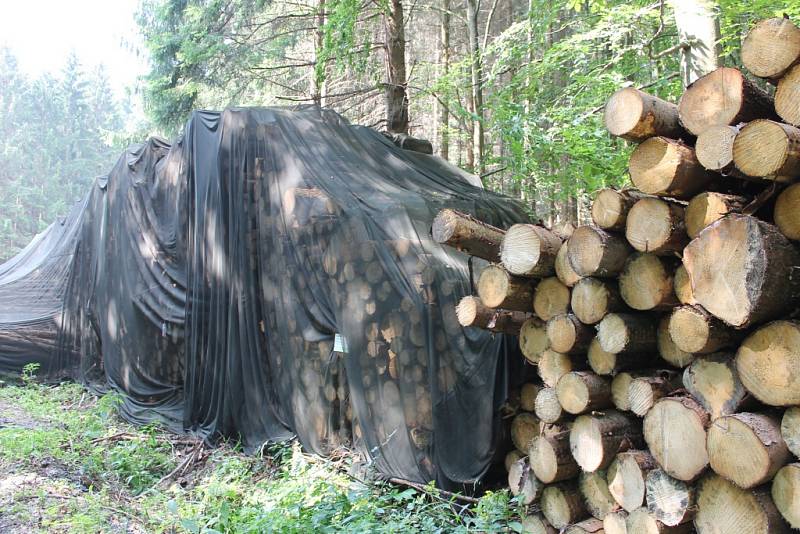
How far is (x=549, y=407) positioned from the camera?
334cm

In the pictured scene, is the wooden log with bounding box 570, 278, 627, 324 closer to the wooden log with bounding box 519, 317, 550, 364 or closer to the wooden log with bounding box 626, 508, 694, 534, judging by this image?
the wooden log with bounding box 519, 317, 550, 364

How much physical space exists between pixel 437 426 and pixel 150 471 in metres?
2.60

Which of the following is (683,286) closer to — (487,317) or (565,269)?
(565,269)

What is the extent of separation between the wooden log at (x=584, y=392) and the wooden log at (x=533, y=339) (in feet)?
1.21

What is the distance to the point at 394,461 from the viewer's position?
4156 millimetres

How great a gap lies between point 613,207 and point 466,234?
88cm

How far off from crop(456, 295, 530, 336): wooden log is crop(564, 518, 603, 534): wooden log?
3.62 ft

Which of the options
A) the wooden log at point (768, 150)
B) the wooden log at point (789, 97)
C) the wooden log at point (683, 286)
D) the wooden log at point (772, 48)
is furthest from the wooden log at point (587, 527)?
the wooden log at point (772, 48)

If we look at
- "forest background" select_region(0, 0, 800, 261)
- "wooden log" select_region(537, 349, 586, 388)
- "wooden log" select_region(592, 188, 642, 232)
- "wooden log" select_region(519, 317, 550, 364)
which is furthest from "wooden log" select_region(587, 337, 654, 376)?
"forest background" select_region(0, 0, 800, 261)

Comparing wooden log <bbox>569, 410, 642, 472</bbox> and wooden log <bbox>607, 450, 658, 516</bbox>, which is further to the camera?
wooden log <bbox>569, 410, 642, 472</bbox>

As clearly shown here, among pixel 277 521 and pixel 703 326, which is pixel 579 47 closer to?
pixel 703 326

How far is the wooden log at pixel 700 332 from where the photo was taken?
2461 mm

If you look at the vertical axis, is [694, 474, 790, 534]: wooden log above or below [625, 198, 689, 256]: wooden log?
below

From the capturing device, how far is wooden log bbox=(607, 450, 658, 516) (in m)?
2.79
